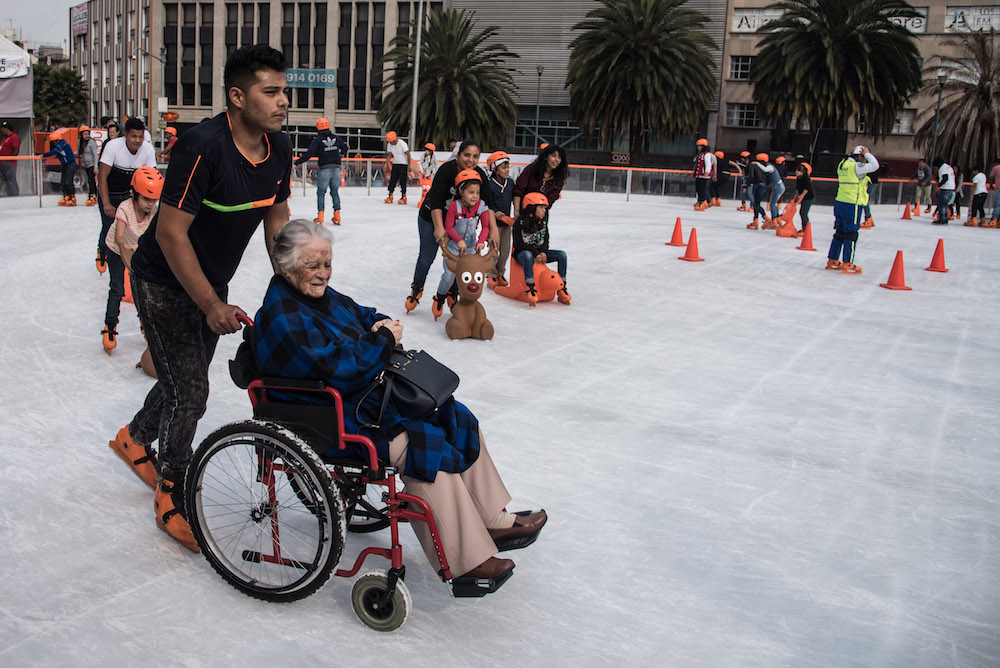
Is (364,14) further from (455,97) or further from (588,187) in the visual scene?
(588,187)

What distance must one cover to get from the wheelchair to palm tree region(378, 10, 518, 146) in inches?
1458

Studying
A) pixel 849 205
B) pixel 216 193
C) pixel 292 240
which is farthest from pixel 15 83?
pixel 292 240

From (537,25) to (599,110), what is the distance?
42.2ft

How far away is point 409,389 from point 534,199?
560 cm

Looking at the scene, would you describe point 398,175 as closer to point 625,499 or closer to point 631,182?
point 631,182

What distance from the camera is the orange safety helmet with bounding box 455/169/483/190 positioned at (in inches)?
271

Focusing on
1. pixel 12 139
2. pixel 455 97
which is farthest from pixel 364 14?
pixel 12 139

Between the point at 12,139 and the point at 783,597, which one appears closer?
the point at 783,597

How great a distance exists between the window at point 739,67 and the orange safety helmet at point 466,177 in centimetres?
4160

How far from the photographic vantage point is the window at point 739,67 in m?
44.8

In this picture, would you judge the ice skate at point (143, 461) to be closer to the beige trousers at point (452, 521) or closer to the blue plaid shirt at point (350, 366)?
the blue plaid shirt at point (350, 366)

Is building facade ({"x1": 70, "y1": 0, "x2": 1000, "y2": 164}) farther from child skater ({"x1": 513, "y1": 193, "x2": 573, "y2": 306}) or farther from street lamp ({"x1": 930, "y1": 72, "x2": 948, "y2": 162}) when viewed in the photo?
child skater ({"x1": 513, "y1": 193, "x2": 573, "y2": 306})

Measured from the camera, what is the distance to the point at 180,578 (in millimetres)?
3051

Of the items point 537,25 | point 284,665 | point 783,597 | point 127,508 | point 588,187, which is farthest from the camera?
point 537,25
